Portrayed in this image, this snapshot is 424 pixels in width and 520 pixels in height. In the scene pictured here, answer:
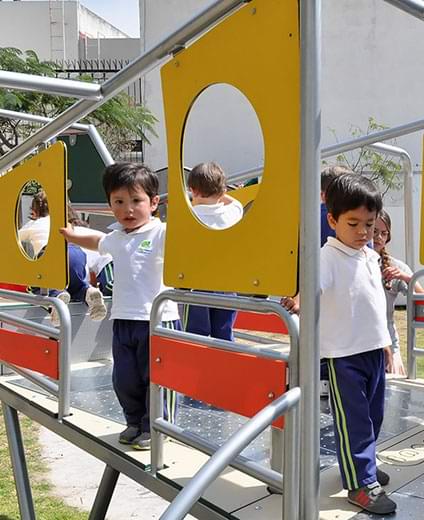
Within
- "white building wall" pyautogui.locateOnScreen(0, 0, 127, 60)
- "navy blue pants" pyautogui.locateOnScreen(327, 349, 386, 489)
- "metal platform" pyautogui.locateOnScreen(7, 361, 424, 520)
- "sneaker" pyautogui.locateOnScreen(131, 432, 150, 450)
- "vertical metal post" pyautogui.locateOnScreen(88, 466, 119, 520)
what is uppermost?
"white building wall" pyautogui.locateOnScreen(0, 0, 127, 60)

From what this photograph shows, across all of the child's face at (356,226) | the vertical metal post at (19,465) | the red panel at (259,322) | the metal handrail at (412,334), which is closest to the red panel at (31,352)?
the vertical metal post at (19,465)

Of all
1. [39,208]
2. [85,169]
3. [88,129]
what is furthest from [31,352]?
[85,169]

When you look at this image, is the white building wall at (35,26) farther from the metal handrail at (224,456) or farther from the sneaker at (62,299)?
the metal handrail at (224,456)

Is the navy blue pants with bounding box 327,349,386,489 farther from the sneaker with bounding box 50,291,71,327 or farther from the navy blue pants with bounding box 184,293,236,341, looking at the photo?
the sneaker with bounding box 50,291,71,327

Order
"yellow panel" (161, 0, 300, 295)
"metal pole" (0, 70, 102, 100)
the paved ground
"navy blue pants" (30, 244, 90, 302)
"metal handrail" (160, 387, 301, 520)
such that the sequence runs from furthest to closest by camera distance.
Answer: "navy blue pants" (30, 244, 90, 302)
the paved ground
"metal pole" (0, 70, 102, 100)
"yellow panel" (161, 0, 300, 295)
"metal handrail" (160, 387, 301, 520)

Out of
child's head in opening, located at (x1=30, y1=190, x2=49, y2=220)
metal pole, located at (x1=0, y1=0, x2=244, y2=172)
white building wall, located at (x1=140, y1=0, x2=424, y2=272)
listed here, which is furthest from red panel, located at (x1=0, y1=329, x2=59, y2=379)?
white building wall, located at (x1=140, y1=0, x2=424, y2=272)

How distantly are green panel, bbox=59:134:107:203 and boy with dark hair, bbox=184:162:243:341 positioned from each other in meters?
1.83

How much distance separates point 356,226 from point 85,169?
3.26 meters

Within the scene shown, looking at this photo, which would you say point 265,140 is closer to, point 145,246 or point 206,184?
point 145,246

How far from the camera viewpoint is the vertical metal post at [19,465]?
279 cm

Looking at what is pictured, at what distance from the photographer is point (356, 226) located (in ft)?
6.31

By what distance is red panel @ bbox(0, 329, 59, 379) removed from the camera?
2.41m

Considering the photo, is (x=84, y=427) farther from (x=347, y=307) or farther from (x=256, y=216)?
(x=256, y=216)

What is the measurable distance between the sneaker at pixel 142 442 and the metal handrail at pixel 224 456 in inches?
33.9
